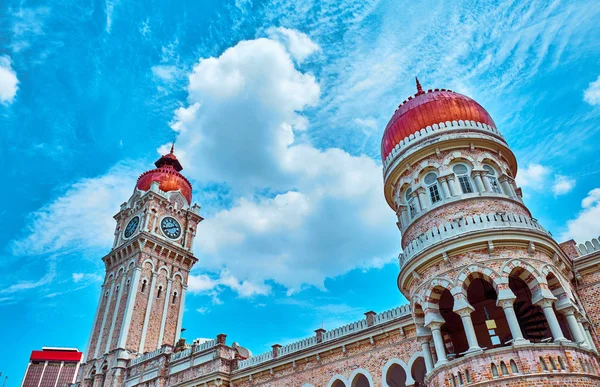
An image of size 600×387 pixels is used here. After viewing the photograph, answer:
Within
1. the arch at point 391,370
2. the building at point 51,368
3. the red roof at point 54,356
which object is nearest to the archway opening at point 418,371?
the arch at point 391,370

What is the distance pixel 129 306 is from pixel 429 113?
92.2 ft

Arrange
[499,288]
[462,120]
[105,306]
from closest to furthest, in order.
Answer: [499,288]
[462,120]
[105,306]

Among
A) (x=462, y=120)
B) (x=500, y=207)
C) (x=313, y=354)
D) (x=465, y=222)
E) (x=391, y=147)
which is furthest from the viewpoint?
(x=313, y=354)

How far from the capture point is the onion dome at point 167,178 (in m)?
43.6

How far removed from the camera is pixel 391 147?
19891 mm

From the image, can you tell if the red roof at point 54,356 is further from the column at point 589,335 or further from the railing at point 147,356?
the column at point 589,335

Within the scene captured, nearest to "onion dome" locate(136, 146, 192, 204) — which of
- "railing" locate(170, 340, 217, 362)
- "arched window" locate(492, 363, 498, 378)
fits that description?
"railing" locate(170, 340, 217, 362)

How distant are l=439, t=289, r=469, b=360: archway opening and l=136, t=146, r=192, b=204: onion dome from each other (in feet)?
105

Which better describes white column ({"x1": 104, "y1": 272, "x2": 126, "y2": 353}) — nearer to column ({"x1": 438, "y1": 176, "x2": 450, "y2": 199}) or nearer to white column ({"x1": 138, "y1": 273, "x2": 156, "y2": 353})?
white column ({"x1": 138, "y1": 273, "x2": 156, "y2": 353})

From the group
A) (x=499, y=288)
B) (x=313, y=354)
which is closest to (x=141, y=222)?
(x=313, y=354)

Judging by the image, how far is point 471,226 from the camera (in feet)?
50.5

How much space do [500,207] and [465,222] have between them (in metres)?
2.02

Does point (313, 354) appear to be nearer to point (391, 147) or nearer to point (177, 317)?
point (391, 147)

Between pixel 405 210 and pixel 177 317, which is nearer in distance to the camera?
pixel 405 210
